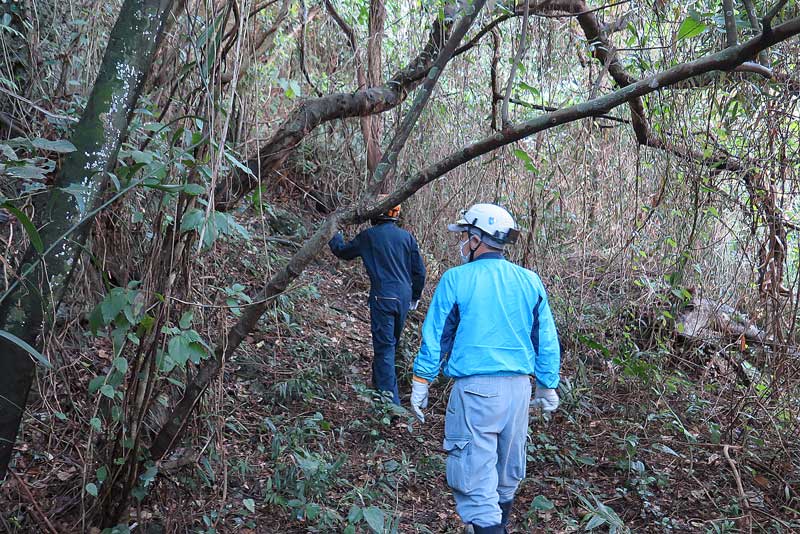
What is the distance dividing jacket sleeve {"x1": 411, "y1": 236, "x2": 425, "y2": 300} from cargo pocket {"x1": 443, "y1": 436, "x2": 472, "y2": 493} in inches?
106

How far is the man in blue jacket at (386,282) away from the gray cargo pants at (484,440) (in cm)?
197

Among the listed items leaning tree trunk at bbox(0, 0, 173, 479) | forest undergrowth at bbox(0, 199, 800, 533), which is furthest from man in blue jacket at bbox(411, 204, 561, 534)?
leaning tree trunk at bbox(0, 0, 173, 479)

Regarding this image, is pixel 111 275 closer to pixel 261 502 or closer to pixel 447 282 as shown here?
pixel 261 502

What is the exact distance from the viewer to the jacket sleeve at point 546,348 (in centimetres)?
368

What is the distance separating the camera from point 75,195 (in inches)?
98.0

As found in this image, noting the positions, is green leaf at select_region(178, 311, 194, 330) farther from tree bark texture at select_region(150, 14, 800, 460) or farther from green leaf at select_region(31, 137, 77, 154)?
green leaf at select_region(31, 137, 77, 154)

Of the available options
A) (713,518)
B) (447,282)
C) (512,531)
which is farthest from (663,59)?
(512,531)

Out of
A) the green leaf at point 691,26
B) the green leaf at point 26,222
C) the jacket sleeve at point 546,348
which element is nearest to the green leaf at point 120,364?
the green leaf at point 26,222

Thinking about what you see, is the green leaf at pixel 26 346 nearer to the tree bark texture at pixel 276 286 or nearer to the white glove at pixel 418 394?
the tree bark texture at pixel 276 286

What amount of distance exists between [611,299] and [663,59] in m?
2.24

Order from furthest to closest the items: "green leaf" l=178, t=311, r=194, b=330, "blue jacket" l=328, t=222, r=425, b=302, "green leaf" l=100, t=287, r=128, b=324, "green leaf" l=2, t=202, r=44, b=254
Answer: "blue jacket" l=328, t=222, r=425, b=302 < "green leaf" l=178, t=311, r=194, b=330 < "green leaf" l=100, t=287, r=128, b=324 < "green leaf" l=2, t=202, r=44, b=254

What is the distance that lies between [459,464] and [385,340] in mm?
2244

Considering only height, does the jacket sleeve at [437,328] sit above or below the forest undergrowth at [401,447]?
above

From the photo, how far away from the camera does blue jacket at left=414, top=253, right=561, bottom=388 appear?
3568 mm
